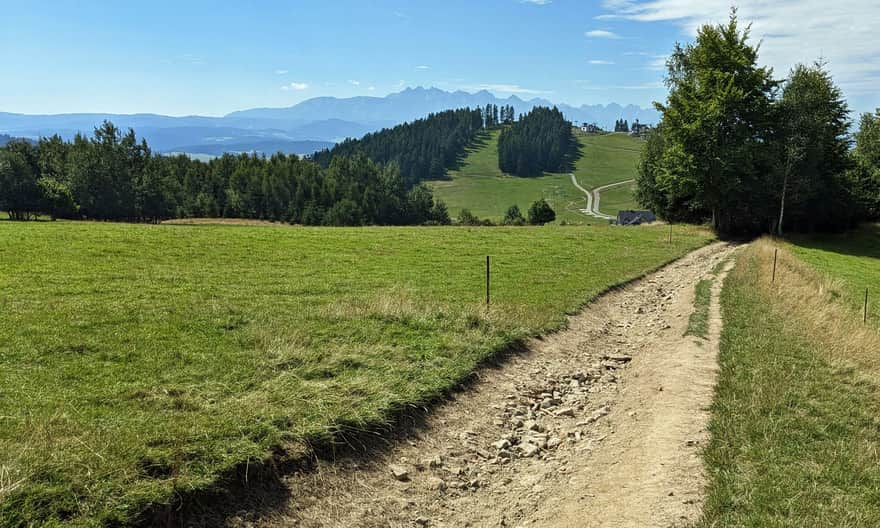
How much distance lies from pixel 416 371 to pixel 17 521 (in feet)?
23.6

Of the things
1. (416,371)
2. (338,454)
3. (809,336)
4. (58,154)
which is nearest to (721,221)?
(809,336)

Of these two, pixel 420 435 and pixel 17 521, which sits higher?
pixel 17 521

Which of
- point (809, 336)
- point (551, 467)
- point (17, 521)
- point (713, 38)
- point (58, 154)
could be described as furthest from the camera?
point (58, 154)

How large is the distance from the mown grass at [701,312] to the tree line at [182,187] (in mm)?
91511

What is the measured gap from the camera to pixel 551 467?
9.12 m

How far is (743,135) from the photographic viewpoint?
1956 inches

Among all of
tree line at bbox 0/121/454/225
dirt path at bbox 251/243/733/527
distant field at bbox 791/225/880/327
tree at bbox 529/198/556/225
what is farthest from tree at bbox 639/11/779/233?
tree line at bbox 0/121/454/225

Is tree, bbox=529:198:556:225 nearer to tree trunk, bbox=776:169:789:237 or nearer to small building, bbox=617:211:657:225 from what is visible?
small building, bbox=617:211:657:225

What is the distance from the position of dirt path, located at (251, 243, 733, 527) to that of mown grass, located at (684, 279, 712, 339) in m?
1.63

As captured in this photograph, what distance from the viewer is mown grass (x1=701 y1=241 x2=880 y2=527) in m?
7.14

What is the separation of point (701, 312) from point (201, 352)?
55.2ft

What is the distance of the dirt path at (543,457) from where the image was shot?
24.5 ft

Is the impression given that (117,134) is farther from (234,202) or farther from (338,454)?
(338,454)

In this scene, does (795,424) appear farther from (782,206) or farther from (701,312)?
(782,206)
